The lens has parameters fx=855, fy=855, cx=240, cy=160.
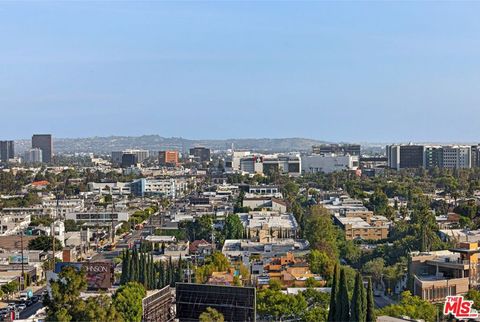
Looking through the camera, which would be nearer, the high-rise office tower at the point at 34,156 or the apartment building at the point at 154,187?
the apartment building at the point at 154,187

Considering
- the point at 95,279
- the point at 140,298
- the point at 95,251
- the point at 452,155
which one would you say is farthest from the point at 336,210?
the point at 452,155

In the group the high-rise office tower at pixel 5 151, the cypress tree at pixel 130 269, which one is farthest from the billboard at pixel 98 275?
the high-rise office tower at pixel 5 151

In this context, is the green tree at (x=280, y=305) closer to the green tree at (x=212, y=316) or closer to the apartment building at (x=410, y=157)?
the green tree at (x=212, y=316)

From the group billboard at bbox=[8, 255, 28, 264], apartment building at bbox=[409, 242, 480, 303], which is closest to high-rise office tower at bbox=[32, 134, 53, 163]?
billboard at bbox=[8, 255, 28, 264]

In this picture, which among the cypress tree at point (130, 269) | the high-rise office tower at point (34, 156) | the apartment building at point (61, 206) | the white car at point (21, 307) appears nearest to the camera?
the white car at point (21, 307)

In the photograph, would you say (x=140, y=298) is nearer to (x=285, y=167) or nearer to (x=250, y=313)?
(x=250, y=313)
